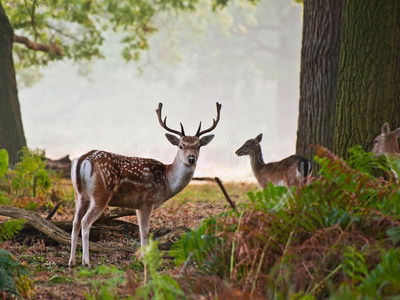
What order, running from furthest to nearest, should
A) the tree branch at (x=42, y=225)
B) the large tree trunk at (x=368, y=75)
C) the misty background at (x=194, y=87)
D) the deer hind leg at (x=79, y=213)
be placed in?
the misty background at (x=194, y=87) < the large tree trunk at (x=368, y=75) < the tree branch at (x=42, y=225) < the deer hind leg at (x=79, y=213)

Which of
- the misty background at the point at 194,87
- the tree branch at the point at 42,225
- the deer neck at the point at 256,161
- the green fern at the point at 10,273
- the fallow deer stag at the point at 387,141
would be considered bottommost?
the green fern at the point at 10,273

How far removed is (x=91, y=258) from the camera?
5695 millimetres

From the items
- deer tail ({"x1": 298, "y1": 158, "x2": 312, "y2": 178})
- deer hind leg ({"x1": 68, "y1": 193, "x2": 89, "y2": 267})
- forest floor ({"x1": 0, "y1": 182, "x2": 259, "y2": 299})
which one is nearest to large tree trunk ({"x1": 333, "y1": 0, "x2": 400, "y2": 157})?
deer tail ({"x1": 298, "y1": 158, "x2": 312, "y2": 178})

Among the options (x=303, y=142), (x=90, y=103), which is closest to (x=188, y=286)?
(x=303, y=142)

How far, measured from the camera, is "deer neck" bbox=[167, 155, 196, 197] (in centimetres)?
641

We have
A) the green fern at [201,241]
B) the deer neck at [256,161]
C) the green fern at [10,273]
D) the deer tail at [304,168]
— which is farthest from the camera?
the deer neck at [256,161]

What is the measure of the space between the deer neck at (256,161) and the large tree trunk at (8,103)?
4185 millimetres

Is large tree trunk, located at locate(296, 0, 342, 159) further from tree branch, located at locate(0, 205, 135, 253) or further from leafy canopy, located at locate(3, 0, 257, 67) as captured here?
leafy canopy, located at locate(3, 0, 257, 67)

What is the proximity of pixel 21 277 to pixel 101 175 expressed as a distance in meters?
1.81

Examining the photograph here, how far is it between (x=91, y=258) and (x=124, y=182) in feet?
2.55

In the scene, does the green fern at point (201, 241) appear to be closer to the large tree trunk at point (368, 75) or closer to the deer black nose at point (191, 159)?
the deer black nose at point (191, 159)

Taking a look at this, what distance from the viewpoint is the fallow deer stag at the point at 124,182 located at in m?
5.67

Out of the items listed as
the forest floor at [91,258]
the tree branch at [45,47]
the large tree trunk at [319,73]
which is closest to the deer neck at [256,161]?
the large tree trunk at [319,73]

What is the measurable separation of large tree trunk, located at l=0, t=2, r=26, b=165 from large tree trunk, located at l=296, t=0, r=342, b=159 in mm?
4877
